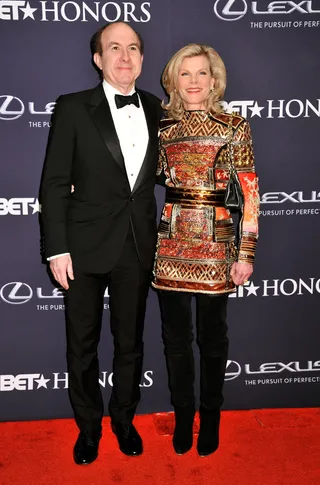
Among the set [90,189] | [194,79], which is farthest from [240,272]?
[194,79]

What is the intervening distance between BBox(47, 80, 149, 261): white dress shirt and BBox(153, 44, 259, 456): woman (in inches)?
4.5

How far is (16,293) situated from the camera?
3074 millimetres

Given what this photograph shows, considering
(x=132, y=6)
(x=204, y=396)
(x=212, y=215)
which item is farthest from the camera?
(x=132, y=6)

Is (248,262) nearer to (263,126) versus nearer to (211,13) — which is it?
(263,126)

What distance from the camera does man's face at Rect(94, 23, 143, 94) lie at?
8.11 feet

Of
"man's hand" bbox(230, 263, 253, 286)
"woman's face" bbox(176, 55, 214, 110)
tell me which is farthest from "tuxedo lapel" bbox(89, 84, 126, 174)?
"man's hand" bbox(230, 263, 253, 286)

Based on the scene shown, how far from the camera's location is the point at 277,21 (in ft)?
9.73

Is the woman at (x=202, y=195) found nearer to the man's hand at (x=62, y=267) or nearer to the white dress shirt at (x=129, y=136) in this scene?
the white dress shirt at (x=129, y=136)

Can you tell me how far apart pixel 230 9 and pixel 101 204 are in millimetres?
1348

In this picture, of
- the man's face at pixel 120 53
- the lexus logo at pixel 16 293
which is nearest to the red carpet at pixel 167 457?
the lexus logo at pixel 16 293

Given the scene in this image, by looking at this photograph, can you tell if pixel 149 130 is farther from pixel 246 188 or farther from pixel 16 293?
pixel 16 293

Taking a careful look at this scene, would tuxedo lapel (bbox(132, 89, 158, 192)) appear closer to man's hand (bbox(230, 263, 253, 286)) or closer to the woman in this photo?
the woman

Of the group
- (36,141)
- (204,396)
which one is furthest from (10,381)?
(36,141)

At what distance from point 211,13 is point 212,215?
121cm
